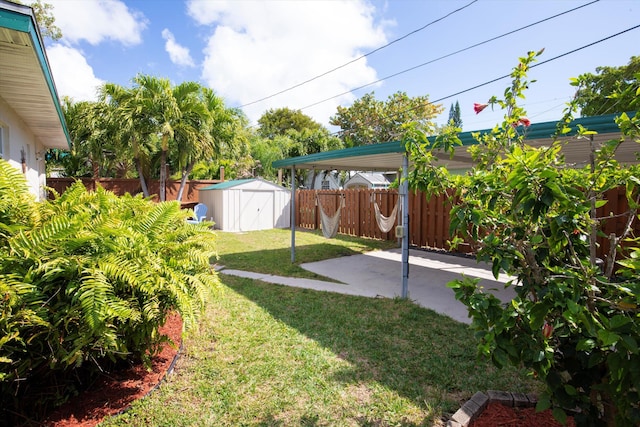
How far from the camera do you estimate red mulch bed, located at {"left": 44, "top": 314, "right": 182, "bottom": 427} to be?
213 centimetres

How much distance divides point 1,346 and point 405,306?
4058mm

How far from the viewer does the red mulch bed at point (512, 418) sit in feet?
6.64

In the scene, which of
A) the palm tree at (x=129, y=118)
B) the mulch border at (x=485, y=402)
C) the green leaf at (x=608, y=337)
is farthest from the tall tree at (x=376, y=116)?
the green leaf at (x=608, y=337)

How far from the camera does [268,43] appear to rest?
45.5 feet

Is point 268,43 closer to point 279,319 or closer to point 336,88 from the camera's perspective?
point 336,88

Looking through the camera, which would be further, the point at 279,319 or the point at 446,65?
the point at 446,65

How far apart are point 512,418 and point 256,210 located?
508 inches

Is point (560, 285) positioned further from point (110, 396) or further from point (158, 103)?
Result: point (158, 103)

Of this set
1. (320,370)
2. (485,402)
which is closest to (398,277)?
(320,370)

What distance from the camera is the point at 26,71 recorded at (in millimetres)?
3266

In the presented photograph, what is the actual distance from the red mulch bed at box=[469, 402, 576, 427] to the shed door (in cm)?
1259

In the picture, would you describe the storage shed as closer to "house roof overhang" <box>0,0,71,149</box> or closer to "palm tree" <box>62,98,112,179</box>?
"palm tree" <box>62,98,112,179</box>

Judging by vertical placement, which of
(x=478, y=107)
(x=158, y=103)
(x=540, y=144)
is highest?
(x=158, y=103)

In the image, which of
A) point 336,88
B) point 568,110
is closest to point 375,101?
point 336,88
